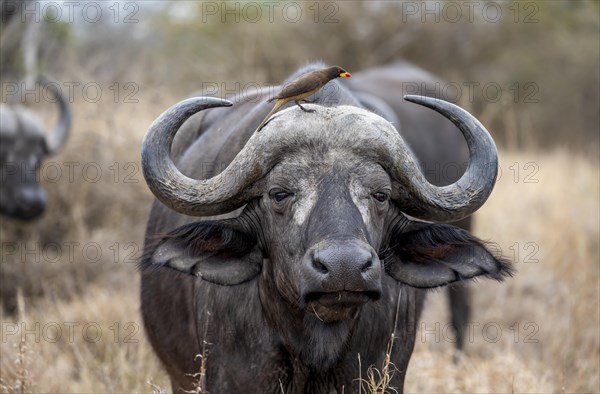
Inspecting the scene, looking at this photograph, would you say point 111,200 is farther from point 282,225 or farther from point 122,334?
point 282,225

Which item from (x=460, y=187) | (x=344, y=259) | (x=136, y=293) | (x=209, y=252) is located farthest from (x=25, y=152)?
(x=344, y=259)

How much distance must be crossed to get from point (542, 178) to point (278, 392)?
9.58 m

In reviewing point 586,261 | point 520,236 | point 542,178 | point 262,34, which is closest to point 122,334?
point 586,261

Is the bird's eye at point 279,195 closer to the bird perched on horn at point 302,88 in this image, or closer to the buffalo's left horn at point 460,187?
the bird perched on horn at point 302,88

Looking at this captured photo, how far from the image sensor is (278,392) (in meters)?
3.51

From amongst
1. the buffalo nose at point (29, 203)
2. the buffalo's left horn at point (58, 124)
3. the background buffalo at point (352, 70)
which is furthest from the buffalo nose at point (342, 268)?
the buffalo's left horn at point (58, 124)

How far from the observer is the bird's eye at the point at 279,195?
324cm

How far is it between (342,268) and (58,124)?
288 inches

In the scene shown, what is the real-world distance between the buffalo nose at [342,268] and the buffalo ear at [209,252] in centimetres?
55

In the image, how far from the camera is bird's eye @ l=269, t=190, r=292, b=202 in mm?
3236

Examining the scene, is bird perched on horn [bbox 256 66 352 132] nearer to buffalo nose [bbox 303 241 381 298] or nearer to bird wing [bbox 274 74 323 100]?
bird wing [bbox 274 74 323 100]

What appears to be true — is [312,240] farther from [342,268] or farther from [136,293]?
[136,293]

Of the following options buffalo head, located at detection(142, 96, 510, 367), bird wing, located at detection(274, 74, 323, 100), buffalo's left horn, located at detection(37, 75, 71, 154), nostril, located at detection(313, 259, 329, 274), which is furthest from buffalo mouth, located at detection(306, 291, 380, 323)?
buffalo's left horn, located at detection(37, 75, 71, 154)

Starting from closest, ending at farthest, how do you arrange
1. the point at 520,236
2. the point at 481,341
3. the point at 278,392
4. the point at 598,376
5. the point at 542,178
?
the point at 278,392, the point at 598,376, the point at 481,341, the point at 520,236, the point at 542,178
